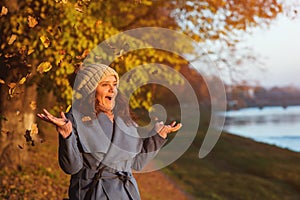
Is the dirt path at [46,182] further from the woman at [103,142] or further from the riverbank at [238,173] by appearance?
the woman at [103,142]

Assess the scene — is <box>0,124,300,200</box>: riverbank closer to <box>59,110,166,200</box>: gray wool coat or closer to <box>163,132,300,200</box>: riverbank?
<box>163,132,300,200</box>: riverbank

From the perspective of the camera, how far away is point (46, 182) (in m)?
10.7

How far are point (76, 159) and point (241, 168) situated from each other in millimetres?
22318

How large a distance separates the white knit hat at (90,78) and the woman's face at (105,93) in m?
0.04

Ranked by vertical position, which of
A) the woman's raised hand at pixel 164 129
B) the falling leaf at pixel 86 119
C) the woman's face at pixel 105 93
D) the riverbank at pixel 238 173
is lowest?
the falling leaf at pixel 86 119

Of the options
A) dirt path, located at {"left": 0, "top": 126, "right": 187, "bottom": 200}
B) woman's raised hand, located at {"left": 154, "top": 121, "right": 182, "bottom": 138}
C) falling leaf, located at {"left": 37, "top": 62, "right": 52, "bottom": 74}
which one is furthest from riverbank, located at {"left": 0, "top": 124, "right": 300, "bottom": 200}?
woman's raised hand, located at {"left": 154, "top": 121, "right": 182, "bottom": 138}

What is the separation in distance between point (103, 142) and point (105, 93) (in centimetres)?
44

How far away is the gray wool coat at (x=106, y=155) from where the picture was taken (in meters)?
4.02

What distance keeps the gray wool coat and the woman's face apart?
98 millimetres

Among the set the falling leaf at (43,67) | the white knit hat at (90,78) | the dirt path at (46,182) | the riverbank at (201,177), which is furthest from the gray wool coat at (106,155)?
the dirt path at (46,182)

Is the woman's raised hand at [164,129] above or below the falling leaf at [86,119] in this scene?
above

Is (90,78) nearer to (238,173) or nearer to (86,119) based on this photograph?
(86,119)

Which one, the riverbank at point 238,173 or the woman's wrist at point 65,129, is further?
the riverbank at point 238,173

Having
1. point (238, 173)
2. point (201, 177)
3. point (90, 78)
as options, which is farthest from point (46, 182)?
point (238, 173)
